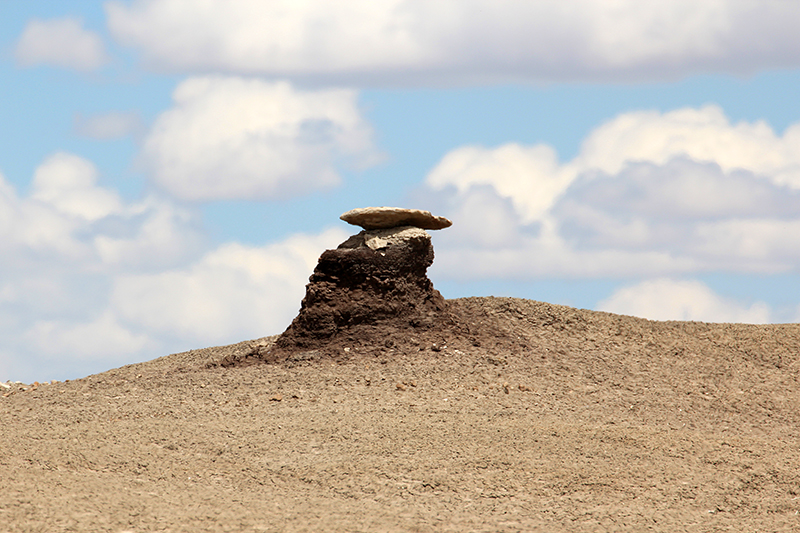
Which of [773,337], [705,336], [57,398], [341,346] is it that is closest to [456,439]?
[341,346]

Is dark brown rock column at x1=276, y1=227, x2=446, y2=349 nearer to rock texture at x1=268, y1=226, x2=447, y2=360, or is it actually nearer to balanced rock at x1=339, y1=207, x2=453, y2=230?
rock texture at x1=268, y1=226, x2=447, y2=360

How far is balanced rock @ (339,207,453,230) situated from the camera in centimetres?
1491

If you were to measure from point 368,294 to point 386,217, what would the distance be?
4.65ft

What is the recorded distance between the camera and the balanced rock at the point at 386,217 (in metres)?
14.9

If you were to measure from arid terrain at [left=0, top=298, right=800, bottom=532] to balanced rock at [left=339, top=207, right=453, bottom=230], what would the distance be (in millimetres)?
1791

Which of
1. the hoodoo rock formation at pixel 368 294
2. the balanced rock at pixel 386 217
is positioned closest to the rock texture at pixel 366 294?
the hoodoo rock formation at pixel 368 294

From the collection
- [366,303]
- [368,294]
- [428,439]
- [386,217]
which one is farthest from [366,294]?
[428,439]

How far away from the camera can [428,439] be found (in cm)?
1014

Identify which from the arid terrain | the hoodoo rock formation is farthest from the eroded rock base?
the arid terrain

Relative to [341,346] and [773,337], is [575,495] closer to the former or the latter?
[341,346]

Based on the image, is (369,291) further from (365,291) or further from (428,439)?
(428,439)

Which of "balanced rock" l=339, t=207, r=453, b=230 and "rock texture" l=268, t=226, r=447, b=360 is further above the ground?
"balanced rock" l=339, t=207, r=453, b=230

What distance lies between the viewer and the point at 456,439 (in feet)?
33.4

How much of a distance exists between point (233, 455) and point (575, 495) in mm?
3899
